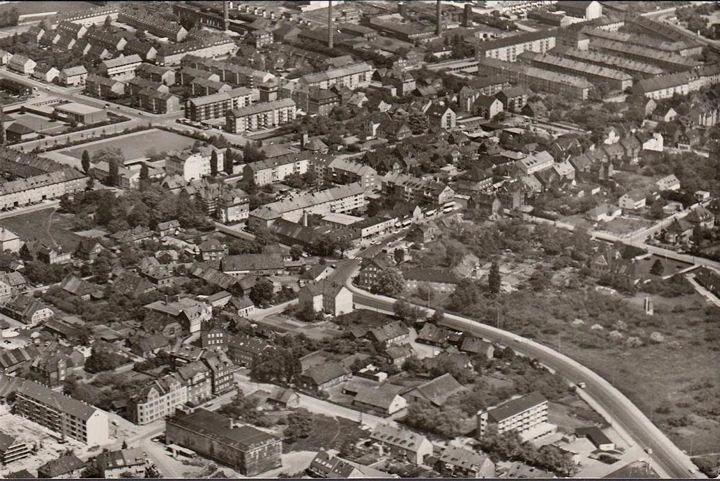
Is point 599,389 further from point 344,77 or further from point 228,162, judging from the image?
point 344,77

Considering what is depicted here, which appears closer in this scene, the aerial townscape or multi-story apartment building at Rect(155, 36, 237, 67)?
the aerial townscape

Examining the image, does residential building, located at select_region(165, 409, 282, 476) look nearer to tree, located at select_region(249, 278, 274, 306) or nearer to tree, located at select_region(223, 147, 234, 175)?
tree, located at select_region(249, 278, 274, 306)

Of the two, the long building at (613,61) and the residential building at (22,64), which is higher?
the long building at (613,61)

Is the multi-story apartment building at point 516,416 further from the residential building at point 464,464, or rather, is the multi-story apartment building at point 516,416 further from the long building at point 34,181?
the long building at point 34,181

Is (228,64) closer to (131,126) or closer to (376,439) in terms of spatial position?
(131,126)

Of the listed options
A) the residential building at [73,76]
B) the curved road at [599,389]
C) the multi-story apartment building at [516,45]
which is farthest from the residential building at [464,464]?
the multi-story apartment building at [516,45]

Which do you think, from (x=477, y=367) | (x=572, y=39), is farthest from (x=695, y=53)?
(x=477, y=367)

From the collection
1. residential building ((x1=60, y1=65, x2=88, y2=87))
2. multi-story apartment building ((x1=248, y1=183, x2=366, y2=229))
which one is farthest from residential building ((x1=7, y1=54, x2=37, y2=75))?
multi-story apartment building ((x1=248, y1=183, x2=366, y2=229))
